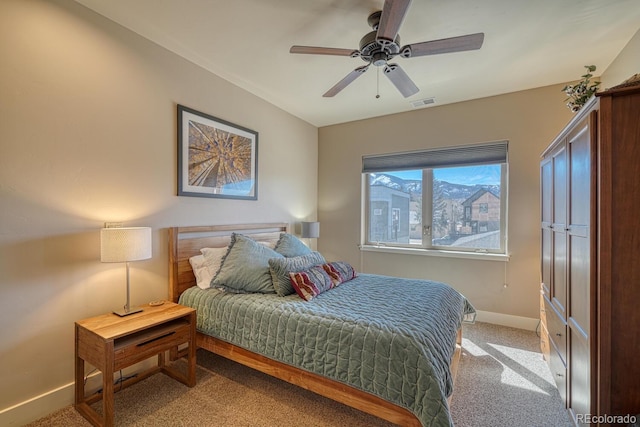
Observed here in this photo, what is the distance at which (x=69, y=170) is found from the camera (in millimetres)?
1925

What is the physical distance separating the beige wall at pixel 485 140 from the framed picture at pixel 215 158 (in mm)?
1713

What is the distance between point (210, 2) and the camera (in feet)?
6.27

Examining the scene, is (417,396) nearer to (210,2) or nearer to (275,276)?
(275,276)

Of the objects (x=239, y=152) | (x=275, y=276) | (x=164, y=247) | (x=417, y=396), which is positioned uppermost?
(x=239, y=152)

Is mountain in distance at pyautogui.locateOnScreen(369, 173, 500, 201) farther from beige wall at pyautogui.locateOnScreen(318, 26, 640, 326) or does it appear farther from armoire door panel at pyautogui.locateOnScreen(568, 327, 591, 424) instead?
armoire door panel at pyautogui.locateOnScreen(568, 327, 591, 424)

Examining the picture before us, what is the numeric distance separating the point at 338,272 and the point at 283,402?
114cm

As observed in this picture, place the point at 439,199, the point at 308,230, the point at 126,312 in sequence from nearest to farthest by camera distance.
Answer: the point at 126,312 < the point at 439,199 < the point at 308,230

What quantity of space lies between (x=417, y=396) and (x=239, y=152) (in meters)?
2.81

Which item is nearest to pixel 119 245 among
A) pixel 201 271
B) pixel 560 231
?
pixel 201 271

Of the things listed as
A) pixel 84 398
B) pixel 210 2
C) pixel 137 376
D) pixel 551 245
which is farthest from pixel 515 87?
pixel 84 398

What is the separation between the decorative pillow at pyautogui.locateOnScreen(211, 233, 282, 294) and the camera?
2353 millimetres

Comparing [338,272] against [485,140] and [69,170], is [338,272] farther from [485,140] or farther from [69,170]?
[485,140]

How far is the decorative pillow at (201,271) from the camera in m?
2.52

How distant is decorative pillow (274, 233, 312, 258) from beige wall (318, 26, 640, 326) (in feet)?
4.36
